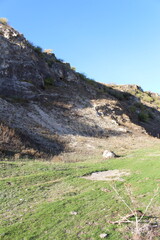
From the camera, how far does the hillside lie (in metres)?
17.2

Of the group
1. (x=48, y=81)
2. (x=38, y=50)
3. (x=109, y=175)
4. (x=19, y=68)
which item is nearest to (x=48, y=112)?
(x=19, y=68)

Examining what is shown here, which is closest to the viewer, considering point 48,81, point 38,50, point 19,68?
point 19,68

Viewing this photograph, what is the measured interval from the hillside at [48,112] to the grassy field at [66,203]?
4.41 m

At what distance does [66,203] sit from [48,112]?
18.8 meters

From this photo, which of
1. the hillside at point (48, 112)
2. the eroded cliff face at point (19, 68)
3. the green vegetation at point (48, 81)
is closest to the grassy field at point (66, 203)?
the hillside at point (48, 112)

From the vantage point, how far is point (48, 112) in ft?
81.7

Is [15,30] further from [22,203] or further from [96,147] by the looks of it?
[22,203]

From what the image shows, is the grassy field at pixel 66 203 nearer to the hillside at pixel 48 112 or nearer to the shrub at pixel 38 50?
the hillside at pixel 48 112

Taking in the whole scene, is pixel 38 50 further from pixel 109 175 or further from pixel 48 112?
pixel 109 175

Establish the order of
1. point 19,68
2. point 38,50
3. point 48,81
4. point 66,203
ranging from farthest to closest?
point 38,50 < point 48,81 < point 19,68 < point 66,203

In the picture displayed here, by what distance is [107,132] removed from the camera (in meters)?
25.5

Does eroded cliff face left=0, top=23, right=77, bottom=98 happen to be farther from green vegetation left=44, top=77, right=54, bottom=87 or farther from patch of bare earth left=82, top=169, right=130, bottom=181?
patch of bare earth left=82, top=169, right=130, bottom=181

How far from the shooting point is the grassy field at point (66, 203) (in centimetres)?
498

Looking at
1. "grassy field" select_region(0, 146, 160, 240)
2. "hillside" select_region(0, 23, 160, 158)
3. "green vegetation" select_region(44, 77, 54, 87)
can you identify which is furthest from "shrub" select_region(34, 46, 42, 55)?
"grassy field" select_region(0, 146, 160, 240)
